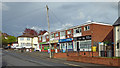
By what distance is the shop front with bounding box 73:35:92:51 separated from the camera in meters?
31.6

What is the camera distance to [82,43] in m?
33.5

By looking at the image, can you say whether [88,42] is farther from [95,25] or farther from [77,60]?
[77,60]

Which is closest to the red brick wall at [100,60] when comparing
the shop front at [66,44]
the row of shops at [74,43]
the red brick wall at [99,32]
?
the row of shops at [74,43]

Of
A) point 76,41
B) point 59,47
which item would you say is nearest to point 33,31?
point 59,47

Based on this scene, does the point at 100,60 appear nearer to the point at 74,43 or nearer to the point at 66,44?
the point at 74,43

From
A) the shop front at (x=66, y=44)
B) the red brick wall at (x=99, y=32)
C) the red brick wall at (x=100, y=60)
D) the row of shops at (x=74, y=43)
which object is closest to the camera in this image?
the red brick wall at (x=100, y=60)

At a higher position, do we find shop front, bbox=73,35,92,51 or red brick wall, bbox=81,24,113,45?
red brick wall, bbox=81,24,113,45

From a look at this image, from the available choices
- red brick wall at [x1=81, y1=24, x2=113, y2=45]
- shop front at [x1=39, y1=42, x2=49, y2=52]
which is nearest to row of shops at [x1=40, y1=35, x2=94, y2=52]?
red brick wall at [x1=81, y1=24, x2=113, y2=45]

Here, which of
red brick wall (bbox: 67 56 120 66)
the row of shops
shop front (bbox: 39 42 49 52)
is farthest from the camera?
shop front (bbox: 39 42 49 52)

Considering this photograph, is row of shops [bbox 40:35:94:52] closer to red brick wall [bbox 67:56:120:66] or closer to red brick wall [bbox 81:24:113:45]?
red brick wall [bbox 81:24:113:45]

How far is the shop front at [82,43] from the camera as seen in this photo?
104ft

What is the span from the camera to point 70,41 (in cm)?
3778

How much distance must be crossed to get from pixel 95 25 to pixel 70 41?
29.9ft

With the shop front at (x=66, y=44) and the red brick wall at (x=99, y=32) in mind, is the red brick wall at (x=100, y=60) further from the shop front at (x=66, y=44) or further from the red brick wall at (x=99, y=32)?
the shop front at (x=66, y=44)
